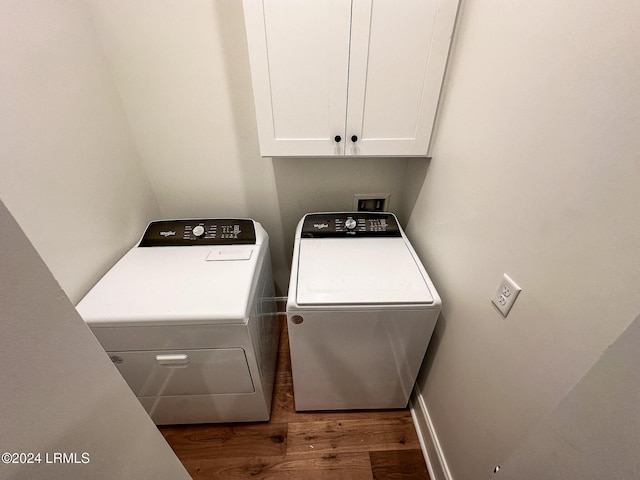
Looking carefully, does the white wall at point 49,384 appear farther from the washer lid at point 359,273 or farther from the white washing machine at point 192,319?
the washer lid at point 359,273

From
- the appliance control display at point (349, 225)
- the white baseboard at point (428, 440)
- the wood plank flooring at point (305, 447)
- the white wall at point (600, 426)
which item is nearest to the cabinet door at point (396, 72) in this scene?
the appliance control display at point (349, 225)

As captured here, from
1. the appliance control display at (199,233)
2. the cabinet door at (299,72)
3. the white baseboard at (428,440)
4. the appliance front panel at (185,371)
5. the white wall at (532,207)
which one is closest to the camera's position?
the white wall at (532,207)

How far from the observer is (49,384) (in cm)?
38

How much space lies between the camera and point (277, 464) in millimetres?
1246

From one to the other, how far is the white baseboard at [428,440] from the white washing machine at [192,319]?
0.79 meters

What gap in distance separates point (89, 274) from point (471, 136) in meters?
1.59

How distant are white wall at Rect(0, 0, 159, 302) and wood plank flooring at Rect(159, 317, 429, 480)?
0.95 m

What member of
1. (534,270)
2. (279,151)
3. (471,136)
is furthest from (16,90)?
(534,270)

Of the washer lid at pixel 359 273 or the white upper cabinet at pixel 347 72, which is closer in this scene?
the white upper cabinet at pixel 347 72

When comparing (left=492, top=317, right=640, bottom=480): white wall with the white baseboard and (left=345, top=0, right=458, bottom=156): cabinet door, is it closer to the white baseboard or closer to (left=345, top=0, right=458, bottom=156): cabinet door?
the white baseboard

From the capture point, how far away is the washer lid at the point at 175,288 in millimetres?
930

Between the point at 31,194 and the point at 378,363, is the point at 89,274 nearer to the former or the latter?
the point at 31,194

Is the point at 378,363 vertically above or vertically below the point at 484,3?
below

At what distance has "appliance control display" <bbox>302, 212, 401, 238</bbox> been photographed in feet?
4.62
